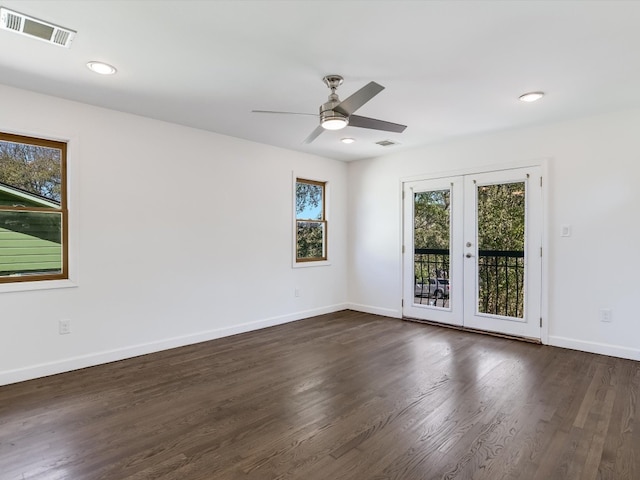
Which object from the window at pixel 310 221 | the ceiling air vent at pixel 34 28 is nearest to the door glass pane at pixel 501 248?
the window at pixel 310 221

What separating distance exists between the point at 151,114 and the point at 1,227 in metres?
1.69

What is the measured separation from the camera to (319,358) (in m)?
3.75

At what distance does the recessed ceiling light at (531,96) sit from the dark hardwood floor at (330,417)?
98.7 inches

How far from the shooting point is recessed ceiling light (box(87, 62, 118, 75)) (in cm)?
271

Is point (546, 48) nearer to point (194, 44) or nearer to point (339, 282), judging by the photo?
point (194, 44)

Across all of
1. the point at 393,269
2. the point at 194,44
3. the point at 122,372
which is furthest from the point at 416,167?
the point at 122,372

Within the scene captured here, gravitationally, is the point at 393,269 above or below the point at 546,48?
below

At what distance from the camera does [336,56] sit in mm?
2584

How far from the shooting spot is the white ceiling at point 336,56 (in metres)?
2.09

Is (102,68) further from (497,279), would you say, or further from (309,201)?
(497,279)

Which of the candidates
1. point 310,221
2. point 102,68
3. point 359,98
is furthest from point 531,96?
point 102,68

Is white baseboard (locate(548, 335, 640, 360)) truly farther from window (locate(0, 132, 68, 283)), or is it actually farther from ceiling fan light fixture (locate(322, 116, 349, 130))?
window (locate(0, 132, 68, 283))

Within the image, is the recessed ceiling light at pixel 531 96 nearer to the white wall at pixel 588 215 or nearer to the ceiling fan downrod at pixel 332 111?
the white wall at pixel 588 215

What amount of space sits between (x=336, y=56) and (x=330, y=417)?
2514 millimetres
